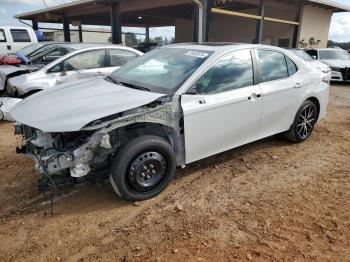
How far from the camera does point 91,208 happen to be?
3.45 meters

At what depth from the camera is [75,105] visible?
337cm

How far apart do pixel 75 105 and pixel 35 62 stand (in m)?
5.59

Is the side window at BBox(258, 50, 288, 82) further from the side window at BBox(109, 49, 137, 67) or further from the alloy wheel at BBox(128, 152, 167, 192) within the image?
the side window at BBox(109, 49, 137, 67)

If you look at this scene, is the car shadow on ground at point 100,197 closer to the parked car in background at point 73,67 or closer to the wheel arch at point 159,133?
the wheel arch at point 159,133

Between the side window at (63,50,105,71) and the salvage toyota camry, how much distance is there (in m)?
2.99

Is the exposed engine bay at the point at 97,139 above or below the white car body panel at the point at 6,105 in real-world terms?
above

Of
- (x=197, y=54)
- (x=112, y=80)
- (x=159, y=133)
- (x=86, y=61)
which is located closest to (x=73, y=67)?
(x=86, y=61)

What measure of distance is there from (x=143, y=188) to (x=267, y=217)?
51.9 inches

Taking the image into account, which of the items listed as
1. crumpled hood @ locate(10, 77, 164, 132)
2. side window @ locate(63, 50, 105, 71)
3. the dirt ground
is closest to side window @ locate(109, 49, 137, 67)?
side window @ locate(63, 50, 105, 71)

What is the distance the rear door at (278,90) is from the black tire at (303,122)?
0.48 feet

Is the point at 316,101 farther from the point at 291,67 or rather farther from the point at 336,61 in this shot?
the point at 336,61

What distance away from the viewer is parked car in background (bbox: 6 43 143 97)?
22.0ft

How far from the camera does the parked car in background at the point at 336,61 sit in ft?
42.9

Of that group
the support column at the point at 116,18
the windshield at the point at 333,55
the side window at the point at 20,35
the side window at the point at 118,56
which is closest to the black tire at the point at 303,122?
the side window at the point at 118,56
